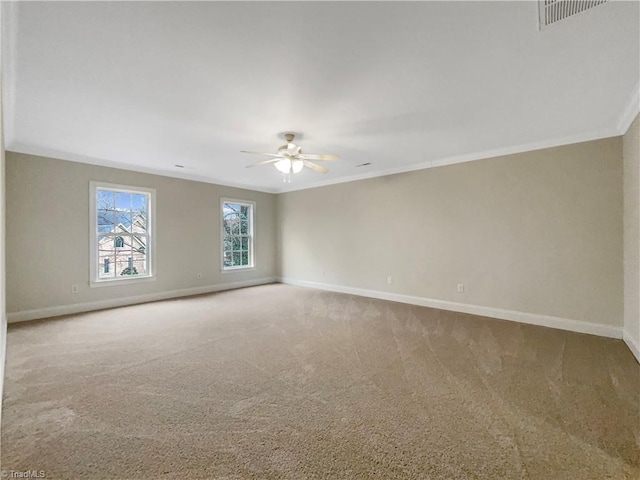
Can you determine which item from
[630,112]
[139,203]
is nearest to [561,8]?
[630,112]

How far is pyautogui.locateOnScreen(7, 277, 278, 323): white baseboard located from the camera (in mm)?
3994

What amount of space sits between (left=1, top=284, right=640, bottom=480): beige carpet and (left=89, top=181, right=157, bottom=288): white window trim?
1208 millimetres

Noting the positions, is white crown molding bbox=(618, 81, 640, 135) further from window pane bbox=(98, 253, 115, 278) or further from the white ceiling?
window pane bbox=(98, 253, 115, 278)

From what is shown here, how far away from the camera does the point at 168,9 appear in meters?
1.56

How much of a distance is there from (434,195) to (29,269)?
6300 millimetres

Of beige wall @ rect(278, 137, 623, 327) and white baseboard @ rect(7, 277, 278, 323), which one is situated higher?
beige wall @ rect(278, 137, 623, 327)

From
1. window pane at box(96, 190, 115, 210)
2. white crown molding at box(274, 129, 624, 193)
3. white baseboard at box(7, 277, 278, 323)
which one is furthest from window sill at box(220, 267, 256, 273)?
white crown molding at box(274, 129, 624, 193)

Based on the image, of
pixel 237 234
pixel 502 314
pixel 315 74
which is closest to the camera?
pixel 315 74

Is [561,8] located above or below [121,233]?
above

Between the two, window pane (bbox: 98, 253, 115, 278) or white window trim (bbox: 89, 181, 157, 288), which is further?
window pane (bbox: 98, 253, 115, 278)

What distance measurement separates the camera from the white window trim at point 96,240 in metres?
4.59

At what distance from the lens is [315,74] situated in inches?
85.5

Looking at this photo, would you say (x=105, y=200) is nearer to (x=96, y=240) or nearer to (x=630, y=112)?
(x=96, y=240)

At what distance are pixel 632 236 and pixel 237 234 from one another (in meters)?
6.56
